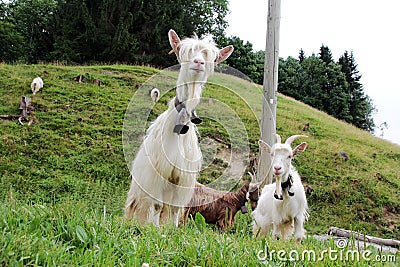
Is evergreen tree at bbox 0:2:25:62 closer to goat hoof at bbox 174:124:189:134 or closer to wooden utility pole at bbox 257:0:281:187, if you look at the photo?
wooden utility pole at bbox 257:0:281:187

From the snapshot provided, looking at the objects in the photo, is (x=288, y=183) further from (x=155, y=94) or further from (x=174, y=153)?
(x=155, y=94)

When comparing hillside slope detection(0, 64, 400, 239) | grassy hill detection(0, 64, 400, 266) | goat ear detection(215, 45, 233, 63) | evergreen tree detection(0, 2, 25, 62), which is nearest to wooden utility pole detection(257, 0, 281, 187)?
grassy hill detection(0, 64, 400, 266)

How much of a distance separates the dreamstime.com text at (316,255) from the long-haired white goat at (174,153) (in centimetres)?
156

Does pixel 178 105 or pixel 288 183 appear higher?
pixel 178 105

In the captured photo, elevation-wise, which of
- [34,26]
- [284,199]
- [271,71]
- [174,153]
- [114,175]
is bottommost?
[114,175]

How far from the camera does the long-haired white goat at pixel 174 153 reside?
3.66 m

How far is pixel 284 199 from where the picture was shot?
5.40 m

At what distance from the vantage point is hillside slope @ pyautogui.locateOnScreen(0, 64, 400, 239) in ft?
27.0

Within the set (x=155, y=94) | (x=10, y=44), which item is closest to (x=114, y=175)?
(x=155, y=94)

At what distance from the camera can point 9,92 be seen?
514 inches

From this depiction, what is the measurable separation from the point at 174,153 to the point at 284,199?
7.16 ft

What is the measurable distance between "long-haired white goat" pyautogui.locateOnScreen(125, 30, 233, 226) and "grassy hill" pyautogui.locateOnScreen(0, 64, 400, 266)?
7.9 inches

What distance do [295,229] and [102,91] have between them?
10.3 m
